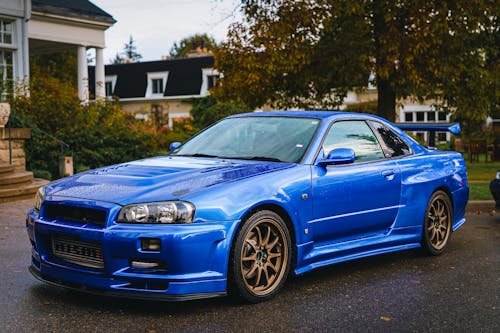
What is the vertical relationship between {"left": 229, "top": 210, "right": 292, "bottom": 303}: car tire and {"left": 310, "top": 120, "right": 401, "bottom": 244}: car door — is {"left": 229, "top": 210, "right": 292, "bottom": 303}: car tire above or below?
below

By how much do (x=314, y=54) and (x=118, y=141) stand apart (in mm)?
5643

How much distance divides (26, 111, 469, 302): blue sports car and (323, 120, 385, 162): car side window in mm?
14

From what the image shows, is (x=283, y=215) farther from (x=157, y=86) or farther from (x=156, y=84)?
(x=156, y=84)

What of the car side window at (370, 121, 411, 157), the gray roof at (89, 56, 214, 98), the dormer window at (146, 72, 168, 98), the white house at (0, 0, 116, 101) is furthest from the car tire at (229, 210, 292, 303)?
the dormer window at (146, 72, 168, 98)

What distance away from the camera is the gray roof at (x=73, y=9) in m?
27.3

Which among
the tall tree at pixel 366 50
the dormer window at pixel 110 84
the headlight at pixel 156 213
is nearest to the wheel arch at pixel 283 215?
the headlight at pixel 156 213

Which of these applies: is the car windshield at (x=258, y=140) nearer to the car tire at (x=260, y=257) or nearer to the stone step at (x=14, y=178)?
the car tire at (x=260, y=257)

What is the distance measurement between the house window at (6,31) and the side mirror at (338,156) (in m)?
18.2

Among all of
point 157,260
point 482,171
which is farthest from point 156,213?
point 482,171

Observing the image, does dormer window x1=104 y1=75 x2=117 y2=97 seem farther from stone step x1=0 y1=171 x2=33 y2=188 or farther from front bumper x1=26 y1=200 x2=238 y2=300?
Answer: front bumper x1=26 y1=200 x2=238 y2=300

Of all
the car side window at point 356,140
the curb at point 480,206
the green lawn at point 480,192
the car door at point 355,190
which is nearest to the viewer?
the car door at point 355,190

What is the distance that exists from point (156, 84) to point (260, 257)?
47.7 m

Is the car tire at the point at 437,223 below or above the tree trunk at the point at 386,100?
below

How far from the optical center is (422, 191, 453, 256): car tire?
7875mm
